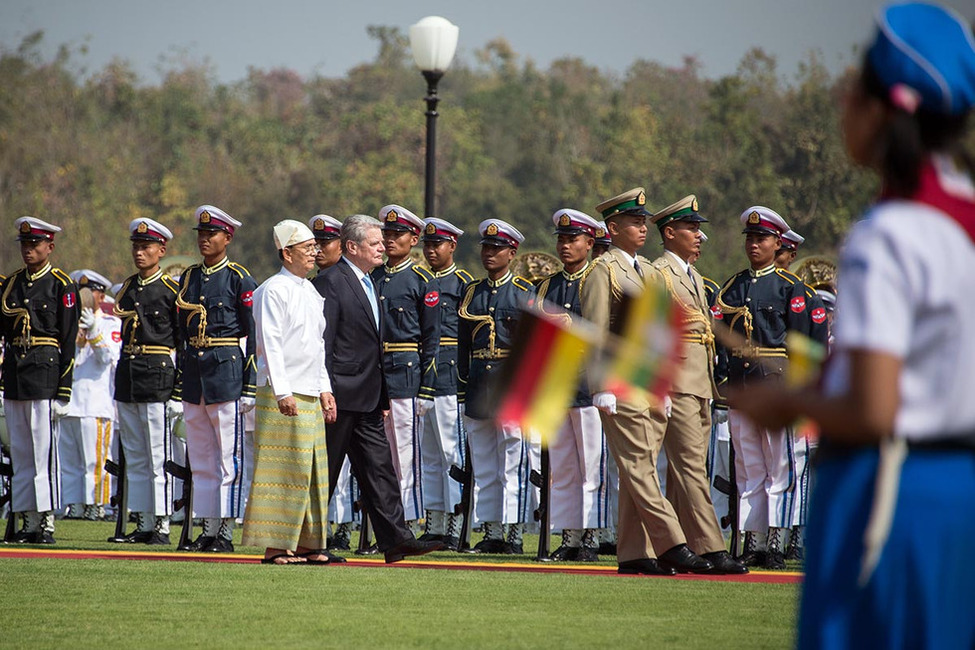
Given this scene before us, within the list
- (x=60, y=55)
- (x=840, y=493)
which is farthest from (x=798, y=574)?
(x=60, y=55)

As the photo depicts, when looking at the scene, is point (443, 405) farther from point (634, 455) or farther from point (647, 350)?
point (647, 350)

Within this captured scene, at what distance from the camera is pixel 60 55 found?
179 feet

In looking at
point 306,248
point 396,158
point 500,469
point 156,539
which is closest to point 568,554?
point 500,469

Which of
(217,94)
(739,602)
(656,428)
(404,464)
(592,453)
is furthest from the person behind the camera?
(217,94)

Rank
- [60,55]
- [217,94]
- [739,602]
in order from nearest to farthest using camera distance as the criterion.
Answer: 1. [739,602]
2. [60,55]
3. [217,94]

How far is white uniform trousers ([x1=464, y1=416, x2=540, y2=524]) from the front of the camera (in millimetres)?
12602

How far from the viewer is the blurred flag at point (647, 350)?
3.91 meters

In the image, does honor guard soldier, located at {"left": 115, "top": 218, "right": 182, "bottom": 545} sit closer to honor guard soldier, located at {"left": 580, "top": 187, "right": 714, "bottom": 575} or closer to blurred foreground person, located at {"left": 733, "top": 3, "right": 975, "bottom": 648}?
honor guard soldier, located at {"left": 580, "top": 187, "right": 714, "bottom": 575}

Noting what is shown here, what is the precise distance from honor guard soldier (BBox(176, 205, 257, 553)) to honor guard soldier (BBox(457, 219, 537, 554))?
1.83m

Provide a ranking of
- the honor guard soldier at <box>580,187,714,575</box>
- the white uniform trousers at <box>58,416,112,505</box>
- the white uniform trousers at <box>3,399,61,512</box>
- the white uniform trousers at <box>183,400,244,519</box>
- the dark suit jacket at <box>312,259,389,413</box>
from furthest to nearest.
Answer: the white uniform trousers at <box>58,416,112,505</box>, the white uniform trousers at <box>3,399,61,512</box>, the white uniform trousers at <box>183,400,244,519</box>, the dark suit jacket at <box>312,259,389,413</box>, the honor guard soldier at <box>580,187,714,575</box>

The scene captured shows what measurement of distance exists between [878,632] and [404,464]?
33.4 feet

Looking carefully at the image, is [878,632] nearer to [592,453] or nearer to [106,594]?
[106,594]

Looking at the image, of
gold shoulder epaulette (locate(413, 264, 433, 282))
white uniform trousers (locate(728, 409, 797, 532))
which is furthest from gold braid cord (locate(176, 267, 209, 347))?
white uniform trousers (locate(728, 409, 797, 532))

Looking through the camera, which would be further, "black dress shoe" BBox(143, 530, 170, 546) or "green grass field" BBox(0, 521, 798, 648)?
"black dress shoe" BBox(143, 530, 170, 546)
